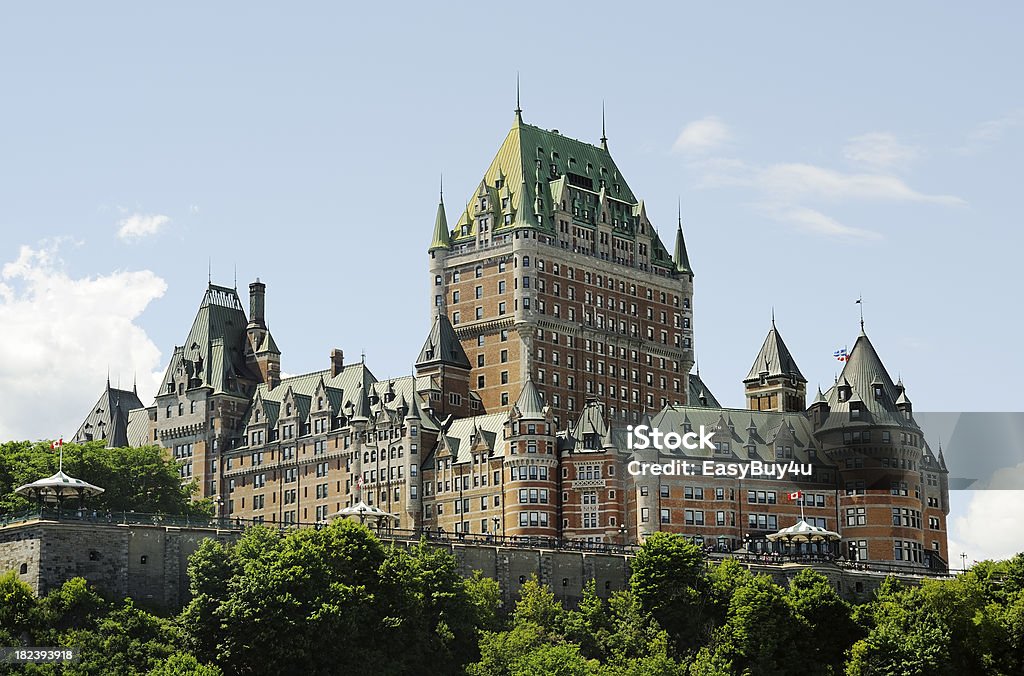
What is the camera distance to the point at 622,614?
176 metres

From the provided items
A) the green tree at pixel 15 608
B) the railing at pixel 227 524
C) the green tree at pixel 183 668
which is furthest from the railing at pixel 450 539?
the green tree at pixel 183 668

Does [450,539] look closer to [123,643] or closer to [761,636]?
[761,636]

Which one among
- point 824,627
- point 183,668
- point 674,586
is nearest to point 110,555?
point 183,668

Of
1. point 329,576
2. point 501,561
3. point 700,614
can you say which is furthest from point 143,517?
point 700,614

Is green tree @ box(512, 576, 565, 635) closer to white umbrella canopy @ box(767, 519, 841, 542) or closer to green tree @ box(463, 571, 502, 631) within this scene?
green tree @ box(463, 571, 502, 631)

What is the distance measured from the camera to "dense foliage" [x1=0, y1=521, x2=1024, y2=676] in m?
152

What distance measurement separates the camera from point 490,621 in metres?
172

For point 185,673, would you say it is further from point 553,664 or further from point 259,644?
point 553,664

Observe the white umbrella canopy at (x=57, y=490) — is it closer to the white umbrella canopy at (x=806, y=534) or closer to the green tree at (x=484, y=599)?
the green tree at (x=484, y=599)

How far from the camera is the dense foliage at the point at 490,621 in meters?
152

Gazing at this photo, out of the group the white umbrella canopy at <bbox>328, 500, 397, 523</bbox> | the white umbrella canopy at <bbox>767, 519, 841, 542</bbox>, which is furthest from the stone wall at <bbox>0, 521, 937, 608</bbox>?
the white umbrella canopy at <bbox>767, 519, 841, 542</bbox>

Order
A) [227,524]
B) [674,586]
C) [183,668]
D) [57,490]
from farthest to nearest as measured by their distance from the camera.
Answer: [227,524] → [674,586] → [57,490] → [183,668]

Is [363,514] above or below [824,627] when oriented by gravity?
above

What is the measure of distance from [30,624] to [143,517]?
1850 centimetres
